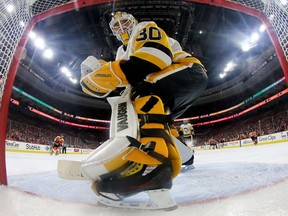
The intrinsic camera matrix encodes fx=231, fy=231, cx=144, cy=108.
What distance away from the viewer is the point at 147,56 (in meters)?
0.99

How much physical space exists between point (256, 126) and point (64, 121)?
1422 centimetres

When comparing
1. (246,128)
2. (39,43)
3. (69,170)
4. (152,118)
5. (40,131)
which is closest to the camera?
(152,118)

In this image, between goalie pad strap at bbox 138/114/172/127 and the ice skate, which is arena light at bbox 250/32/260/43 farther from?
the ice skate

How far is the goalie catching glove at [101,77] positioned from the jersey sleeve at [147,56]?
3cm

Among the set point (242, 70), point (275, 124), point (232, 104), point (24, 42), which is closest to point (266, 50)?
point (242, 70)

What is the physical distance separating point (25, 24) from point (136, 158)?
1.08 m

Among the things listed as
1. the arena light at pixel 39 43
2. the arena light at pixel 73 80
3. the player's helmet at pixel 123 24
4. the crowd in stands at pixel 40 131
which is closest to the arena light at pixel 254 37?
the arena light at pixel 39 43

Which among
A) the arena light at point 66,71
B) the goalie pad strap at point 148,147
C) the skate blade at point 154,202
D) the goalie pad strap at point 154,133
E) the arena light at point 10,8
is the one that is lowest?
the skate blade at point 154,202

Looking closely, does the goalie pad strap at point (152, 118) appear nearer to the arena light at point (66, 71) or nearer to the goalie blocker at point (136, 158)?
the goalie blocker at point (136, 158)

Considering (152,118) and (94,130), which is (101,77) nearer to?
(152,118)

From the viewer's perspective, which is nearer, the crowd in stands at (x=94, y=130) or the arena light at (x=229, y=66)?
the crowd in stands at (x=94, y=130)

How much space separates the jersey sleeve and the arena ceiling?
799cm

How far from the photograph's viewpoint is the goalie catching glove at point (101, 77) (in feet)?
3.33

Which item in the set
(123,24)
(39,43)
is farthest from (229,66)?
(123,24)
